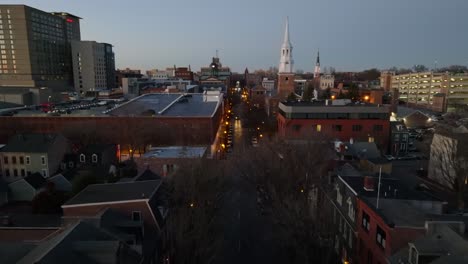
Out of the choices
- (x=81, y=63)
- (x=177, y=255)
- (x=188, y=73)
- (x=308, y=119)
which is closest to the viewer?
(x=177, y=255)

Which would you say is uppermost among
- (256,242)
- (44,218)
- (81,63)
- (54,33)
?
(54,33)

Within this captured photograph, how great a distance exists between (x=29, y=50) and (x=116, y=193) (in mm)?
123124

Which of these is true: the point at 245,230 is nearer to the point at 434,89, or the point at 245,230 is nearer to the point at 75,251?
the point at 75,251

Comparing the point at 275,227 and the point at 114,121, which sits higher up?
the point at 114,121

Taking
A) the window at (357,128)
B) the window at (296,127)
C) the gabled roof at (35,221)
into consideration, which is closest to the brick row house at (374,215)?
the gabled roof at (35,221)

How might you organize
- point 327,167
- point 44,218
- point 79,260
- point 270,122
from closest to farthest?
point 79,260 → point 44,218 → point 327,167 → point 270,122

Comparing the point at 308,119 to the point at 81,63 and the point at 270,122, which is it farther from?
the point at 81,63

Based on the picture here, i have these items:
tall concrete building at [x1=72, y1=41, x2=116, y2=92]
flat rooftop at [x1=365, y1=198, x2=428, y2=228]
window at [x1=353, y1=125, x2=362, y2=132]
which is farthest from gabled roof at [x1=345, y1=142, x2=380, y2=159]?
tall concrete building at [x1=72, y1=41, x2=116, y2=92]

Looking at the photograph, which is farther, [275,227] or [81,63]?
[81,63]

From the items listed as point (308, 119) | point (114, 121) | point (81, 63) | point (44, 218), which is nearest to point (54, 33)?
A: point (81, 63)

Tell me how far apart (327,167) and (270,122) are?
35.0 meters

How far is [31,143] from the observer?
38.2m

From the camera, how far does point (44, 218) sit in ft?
73.9

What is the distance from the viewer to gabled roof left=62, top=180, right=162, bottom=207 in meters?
19.2
